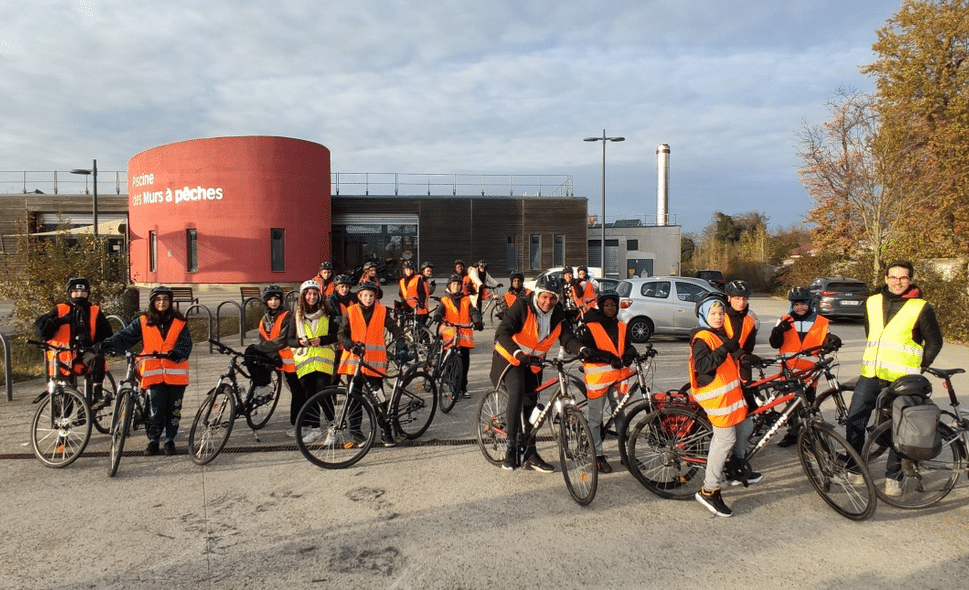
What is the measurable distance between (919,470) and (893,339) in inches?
37.4

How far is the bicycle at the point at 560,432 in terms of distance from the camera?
14.9ft

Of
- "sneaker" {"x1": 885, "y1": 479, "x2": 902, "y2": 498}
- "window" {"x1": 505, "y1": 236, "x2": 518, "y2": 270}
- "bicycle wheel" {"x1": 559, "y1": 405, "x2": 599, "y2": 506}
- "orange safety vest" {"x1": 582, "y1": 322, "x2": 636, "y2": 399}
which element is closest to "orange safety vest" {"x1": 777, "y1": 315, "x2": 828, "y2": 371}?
"sneaker" {"x1": 885, "y1": 479, "x2": 902, "y2": 498}

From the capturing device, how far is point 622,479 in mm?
5160

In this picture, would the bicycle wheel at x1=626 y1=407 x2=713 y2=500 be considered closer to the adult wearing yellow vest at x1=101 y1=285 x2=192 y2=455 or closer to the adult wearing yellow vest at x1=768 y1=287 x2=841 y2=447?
the adult wearing yellow vest at x1=768 y1=287 x2=841 y2=447

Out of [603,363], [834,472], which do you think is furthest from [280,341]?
[834,472]

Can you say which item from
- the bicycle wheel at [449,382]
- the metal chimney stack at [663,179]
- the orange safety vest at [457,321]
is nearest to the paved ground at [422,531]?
the bicycle wheel at [449,382]

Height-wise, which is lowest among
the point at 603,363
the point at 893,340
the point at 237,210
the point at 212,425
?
the point at 212,425

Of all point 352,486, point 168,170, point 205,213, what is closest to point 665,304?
point 352,486

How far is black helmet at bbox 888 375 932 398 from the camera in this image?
4438mm

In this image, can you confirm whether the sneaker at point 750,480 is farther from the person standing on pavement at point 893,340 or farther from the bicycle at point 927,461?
the person standing on pavement at point 893,340

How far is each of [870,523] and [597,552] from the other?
1.91 m

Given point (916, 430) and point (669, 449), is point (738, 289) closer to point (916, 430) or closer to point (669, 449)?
point (669, 449)

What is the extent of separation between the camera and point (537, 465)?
5332mm

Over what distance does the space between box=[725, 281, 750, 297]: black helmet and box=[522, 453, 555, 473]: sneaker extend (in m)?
2.08
